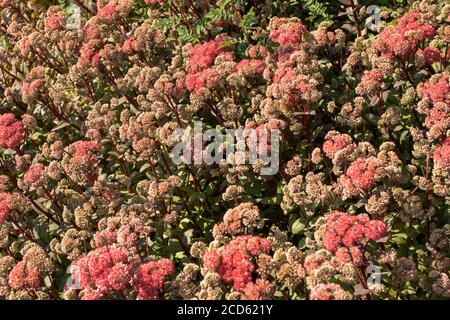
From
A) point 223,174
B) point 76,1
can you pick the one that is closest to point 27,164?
point 223,174

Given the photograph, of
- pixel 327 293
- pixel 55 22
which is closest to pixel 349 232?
pixel 327 293

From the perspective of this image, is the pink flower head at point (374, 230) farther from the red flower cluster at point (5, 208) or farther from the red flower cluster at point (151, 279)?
the red flower cluster at point (5, 208)

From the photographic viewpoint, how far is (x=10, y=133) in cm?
Answer: 582

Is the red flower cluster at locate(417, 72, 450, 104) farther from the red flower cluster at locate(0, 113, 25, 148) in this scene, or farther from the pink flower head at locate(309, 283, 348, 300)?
the red flower cluster at locate(0, 113, 25, 148)

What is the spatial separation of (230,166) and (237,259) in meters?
1.57

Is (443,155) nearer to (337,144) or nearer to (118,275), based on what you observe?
(337,144)

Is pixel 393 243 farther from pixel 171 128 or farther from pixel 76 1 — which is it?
pixel 76 1

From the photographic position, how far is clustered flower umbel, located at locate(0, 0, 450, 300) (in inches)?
163

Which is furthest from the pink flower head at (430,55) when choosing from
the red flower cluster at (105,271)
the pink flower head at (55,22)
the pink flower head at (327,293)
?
the pink flower head at (55,22)

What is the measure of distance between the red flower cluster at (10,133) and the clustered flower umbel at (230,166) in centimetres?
3

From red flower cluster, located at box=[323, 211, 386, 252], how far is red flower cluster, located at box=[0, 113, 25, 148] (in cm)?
327

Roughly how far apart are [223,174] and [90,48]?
224 centimetres

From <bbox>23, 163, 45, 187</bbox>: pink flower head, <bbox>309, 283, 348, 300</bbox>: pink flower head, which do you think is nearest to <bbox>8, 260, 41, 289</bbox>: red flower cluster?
<bbox>23, 163, 45, 187</bbox>: pink flower head

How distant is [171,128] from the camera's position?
5.52 metres
